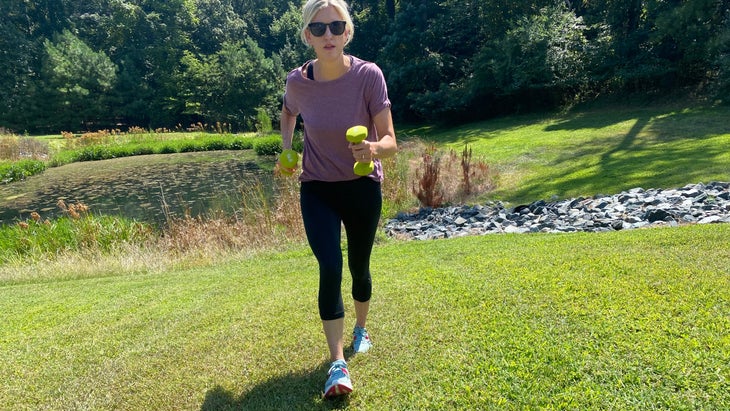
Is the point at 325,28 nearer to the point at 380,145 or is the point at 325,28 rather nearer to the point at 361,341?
the point at 380,145

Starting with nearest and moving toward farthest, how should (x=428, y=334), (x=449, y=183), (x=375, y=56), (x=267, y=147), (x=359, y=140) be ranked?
(x=359, y=140), (x=428, y=334), (x=449, y=183), (x=267, y=147), (x=375, y=56)

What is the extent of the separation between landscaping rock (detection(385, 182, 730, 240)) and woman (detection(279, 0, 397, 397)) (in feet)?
14.3

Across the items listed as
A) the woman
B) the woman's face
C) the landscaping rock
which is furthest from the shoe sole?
the landscaping rock

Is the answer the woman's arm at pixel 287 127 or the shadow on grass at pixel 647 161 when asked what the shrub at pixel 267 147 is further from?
the woman's arm at pixel 287 127

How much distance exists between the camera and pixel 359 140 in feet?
6.76

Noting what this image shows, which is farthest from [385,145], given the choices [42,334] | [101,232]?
[101,232]

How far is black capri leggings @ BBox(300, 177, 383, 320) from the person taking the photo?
7.40ft

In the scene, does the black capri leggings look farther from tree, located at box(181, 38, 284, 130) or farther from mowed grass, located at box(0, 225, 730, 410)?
tree, located at box(181, 38, 284, 130)

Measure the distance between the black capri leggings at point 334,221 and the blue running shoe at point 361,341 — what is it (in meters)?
0.45

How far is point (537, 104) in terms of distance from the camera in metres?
22.2

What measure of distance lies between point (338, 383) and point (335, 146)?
1.17 metres

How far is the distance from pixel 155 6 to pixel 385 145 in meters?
54.5

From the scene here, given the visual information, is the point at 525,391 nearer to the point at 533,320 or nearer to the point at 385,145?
the point at 533,320

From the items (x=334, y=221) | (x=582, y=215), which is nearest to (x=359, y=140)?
(x=334, y=221)
